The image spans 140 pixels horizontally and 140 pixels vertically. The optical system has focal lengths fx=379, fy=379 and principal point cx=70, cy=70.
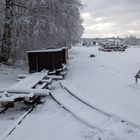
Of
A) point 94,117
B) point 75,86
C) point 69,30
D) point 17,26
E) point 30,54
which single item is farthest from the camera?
point 69,30

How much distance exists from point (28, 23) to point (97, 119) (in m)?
14.3

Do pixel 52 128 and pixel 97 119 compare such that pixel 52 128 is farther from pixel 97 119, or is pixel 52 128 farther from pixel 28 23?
pixel 28 23

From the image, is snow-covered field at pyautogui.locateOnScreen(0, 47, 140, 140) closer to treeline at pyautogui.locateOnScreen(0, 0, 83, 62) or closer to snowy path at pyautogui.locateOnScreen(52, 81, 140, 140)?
snowy path at pyautogui.locateOnScreen(52, 81, 140, 140)

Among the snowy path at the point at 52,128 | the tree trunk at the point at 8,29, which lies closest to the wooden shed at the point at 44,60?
the tree trunk at the point at 8,29

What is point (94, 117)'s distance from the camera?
10.2 metres

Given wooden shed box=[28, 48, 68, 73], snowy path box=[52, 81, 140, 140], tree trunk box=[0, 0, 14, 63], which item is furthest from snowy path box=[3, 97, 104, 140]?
tree trunk box=[0, 0, 14, 63]

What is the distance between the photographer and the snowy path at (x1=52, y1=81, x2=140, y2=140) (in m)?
8.52

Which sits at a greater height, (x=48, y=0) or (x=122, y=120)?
(x=48, y=0)

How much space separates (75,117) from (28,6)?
14.7 meters

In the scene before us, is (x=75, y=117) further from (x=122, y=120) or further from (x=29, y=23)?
(x=29, y=23)

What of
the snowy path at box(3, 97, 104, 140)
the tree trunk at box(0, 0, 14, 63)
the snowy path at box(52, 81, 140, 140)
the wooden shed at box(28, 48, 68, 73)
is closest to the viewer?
the snowy path at box(52, 81, 140, 140)

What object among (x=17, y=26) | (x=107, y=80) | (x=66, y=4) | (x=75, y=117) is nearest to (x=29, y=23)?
(x=17, y=26)

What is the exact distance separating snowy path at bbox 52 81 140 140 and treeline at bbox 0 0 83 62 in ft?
34.8

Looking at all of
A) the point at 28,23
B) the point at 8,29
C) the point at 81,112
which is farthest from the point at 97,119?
the point at 8,29
